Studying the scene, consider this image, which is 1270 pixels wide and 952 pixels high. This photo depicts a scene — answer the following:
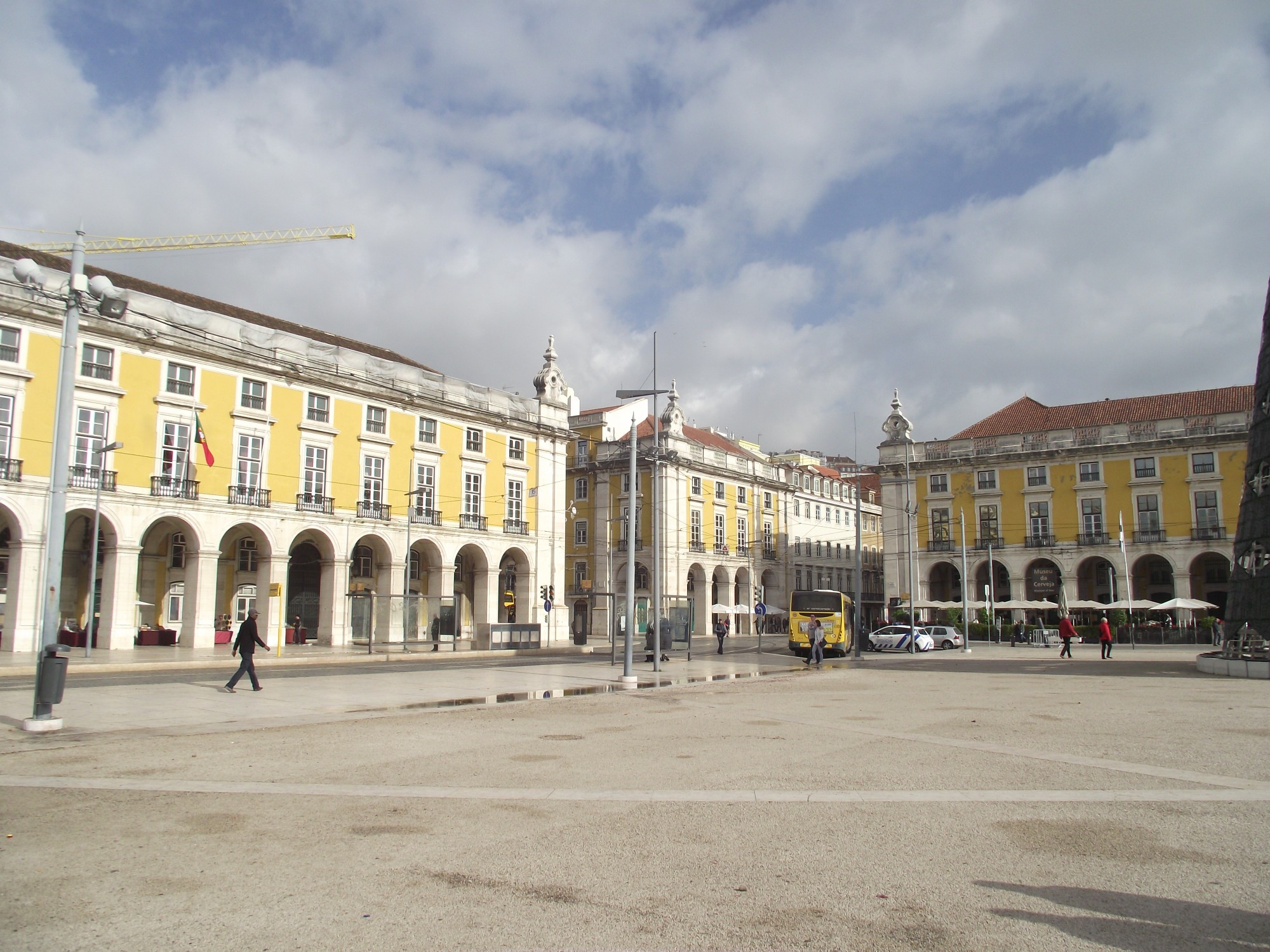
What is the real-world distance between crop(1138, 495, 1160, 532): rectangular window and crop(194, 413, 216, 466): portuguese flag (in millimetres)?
54348

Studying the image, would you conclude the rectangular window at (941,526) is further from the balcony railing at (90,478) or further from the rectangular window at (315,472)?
the balcony railing at (90,478)

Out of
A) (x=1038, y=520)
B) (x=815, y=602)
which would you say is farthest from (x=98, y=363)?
(x=1038, y=520)

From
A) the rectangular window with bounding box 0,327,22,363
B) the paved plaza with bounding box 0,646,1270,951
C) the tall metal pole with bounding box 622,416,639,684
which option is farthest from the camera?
the rectangular window with bounding box 0,327,22,363

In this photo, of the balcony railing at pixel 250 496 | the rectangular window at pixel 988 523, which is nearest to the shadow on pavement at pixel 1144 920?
the balcony railing at pixel 250 496

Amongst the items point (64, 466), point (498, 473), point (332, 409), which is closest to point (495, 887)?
point (64, 466)

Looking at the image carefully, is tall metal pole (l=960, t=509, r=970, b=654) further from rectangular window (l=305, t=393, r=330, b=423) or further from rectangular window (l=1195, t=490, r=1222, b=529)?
rectangular window (l=305, t=393, r=330, b=423)

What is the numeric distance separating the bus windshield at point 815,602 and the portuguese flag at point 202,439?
965 inches

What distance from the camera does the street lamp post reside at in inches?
1157

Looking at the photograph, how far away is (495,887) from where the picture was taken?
587cm

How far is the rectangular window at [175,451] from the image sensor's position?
3662 cm

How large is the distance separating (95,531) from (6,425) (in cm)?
599

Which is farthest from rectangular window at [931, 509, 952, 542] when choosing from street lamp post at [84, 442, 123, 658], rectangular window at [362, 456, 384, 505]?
street lamp post at [84, 442, 123, 658]

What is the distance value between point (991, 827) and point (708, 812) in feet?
7.46

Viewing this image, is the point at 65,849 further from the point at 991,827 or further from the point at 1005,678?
the point at 1005,678
